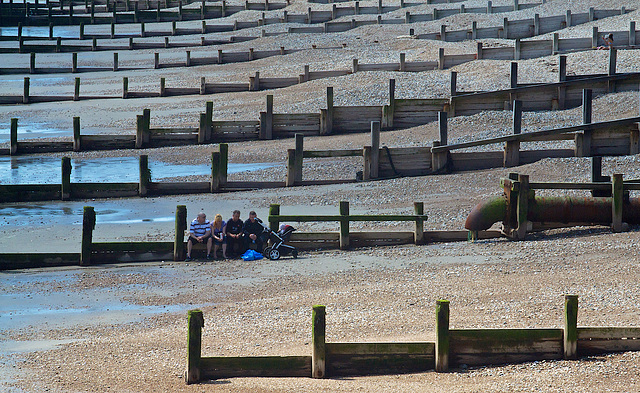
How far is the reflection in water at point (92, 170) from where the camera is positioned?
84.2 feet

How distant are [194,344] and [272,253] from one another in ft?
22.8

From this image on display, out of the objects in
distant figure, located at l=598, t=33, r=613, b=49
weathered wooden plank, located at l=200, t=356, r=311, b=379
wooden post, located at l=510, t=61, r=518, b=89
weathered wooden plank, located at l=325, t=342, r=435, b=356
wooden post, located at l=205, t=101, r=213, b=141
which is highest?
distant figure, located at l=598, t=33, r=613, b=49

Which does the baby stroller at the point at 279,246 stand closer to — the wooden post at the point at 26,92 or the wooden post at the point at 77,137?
the wooden post at the point at 77,137

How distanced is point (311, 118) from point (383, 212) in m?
9.83

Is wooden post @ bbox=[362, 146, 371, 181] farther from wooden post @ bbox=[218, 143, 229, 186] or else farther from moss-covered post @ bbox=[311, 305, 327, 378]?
moss-covered post @ bbox=[311, 305, 327, 378]

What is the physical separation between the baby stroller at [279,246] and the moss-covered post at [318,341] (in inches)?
269

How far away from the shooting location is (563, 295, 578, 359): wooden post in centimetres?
1059

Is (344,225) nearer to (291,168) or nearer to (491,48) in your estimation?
(291,168)

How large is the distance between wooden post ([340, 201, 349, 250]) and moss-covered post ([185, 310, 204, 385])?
7211mm

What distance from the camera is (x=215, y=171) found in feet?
76.5

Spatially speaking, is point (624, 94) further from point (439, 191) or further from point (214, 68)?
point (214, 68)

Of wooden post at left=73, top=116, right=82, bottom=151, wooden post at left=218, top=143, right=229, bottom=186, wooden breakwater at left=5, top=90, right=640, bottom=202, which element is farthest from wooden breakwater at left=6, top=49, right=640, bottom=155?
wooden post at left=218, top=143, right=229, bottom=186

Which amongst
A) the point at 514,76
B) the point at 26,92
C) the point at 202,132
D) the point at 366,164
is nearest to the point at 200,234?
the point at 366,164

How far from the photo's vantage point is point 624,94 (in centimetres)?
2839
